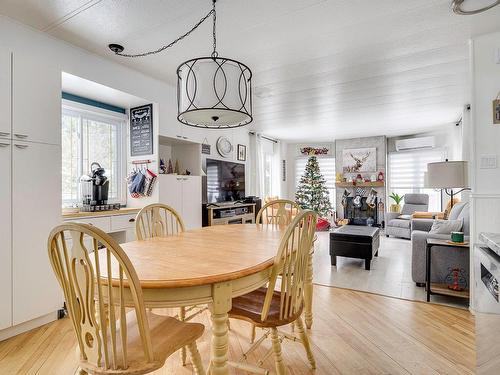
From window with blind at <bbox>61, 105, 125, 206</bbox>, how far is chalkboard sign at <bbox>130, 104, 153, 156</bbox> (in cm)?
17

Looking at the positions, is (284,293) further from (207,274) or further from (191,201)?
(191,201)

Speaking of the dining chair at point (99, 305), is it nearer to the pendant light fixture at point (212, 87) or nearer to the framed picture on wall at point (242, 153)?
the pendant light fixture at point (212, 87)

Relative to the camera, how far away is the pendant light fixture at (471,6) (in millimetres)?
1927

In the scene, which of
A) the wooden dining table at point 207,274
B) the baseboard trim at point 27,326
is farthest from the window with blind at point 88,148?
the wooden dining table at point 207,274

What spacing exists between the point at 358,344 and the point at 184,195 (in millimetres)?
2589

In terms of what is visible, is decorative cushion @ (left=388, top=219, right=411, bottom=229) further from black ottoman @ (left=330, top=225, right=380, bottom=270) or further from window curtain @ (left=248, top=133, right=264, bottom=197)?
window curtain @ (left=248, top=133, right=264, bottom=197)

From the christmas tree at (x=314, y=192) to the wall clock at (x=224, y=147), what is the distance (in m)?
3.05

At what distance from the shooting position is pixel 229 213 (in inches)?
183

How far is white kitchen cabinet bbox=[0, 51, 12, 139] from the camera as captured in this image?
2053 millimetres

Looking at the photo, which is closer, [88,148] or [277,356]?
[277,356]

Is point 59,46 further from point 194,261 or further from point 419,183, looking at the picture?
point 419,183

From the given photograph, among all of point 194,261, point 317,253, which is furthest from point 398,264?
point 194,261

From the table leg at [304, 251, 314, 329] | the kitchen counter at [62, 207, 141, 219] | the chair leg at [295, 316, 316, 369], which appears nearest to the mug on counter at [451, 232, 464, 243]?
the table leg at [304, 251, 314, 329]

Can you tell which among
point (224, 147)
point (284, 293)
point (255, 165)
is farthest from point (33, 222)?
point (255, 165)
